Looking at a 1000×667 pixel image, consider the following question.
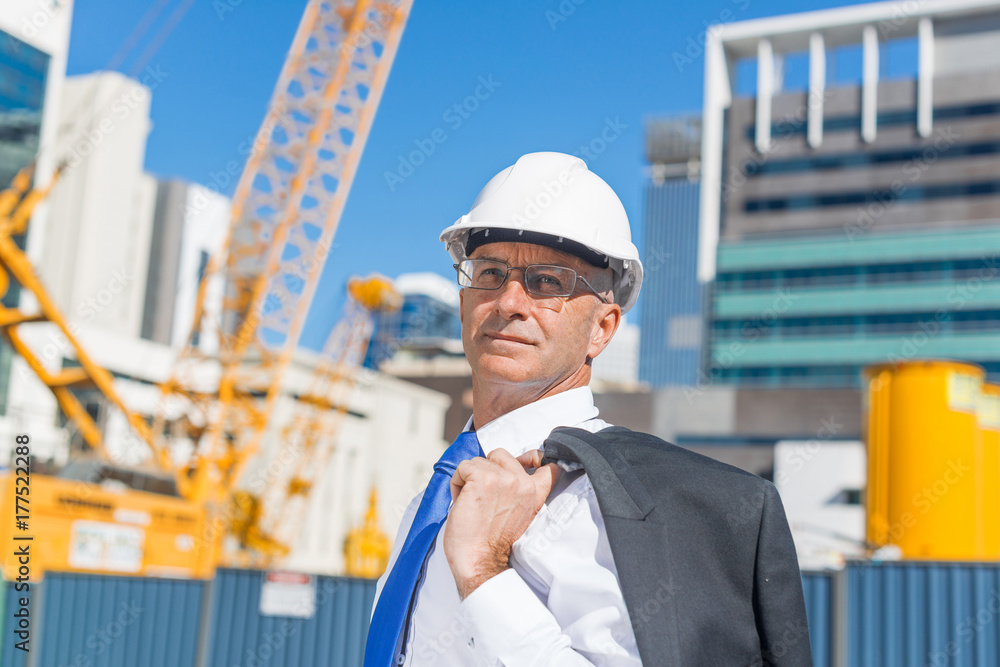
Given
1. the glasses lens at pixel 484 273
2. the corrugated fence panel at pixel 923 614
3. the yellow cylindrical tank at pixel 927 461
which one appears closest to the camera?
the glasses lens at pixel 484 273

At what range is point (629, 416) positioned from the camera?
47.6m

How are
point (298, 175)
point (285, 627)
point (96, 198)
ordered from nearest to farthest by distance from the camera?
point (285, 627) → point (298, 175) → point (96, 198)

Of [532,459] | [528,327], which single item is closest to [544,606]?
[532,459]

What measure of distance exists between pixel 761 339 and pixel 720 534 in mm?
63895

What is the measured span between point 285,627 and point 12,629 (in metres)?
3.41

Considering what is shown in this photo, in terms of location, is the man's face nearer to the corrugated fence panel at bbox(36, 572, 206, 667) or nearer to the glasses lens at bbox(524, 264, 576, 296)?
the glasses lens at bbox(524, 264, 576, 296)

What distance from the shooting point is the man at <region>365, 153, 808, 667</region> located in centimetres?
144

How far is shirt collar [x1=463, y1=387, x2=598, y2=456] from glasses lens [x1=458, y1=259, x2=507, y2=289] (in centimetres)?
27

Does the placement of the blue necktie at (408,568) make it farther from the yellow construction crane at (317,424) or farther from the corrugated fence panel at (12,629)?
the yellow construction crane at (317,424)

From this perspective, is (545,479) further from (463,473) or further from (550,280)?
(550,280)

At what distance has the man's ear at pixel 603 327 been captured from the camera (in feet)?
6.61

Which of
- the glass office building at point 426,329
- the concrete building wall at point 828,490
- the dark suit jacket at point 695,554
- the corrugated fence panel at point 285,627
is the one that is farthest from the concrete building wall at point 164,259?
the dark suit jacket at point 695,554

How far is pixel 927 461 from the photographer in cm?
1450

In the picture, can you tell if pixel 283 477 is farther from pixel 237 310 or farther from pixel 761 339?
pixel 761 339
